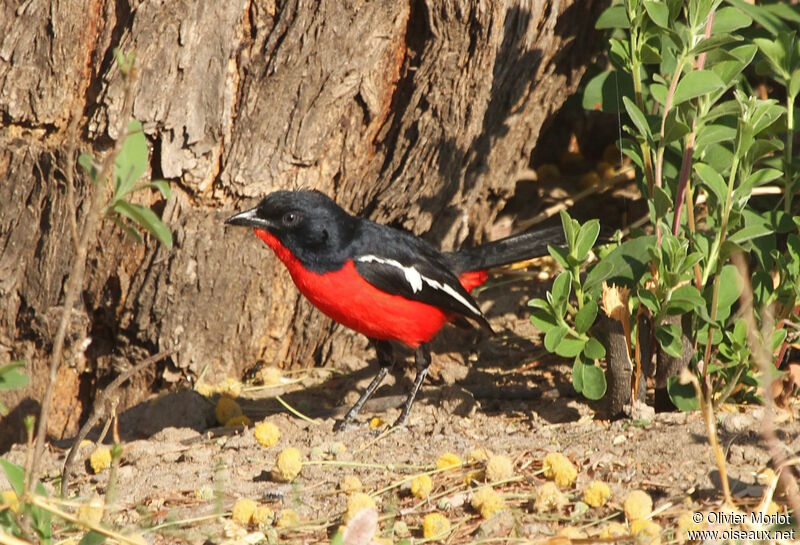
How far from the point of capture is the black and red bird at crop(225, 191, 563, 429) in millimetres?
4766

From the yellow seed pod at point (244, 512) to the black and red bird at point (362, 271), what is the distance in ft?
3.85

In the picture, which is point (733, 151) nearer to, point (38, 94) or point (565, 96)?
point (565, 96)

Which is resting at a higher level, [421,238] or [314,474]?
[421,238]

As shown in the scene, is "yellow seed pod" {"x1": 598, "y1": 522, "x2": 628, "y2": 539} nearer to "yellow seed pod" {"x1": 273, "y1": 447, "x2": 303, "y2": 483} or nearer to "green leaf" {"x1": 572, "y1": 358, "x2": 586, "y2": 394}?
"green leaf" {"x1": 572, "y1": 358, "x2": 586, "y2": 394}

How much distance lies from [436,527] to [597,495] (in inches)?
22.6

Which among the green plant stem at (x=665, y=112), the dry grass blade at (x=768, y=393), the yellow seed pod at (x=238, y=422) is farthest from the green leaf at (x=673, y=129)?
the yellow seed pod at (x=238, y=422)

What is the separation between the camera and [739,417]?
3.98 metres

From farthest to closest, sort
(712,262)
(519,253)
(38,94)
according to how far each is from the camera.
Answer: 1. (519,253)
2. (38,94)
3. (712,262)

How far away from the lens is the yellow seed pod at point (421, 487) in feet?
12.2

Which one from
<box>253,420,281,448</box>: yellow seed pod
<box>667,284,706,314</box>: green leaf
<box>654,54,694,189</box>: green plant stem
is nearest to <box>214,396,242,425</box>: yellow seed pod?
<box>253,420,281,448</box>: yellow seed pod

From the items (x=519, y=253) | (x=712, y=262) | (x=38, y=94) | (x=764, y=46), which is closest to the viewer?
(x=712, y=262)

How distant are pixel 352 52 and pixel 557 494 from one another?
242 centimetres

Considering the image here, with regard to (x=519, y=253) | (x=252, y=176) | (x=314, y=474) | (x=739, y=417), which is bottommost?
(x=314, y=474)

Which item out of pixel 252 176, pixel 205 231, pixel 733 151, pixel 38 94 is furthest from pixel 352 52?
pixel 733 151
